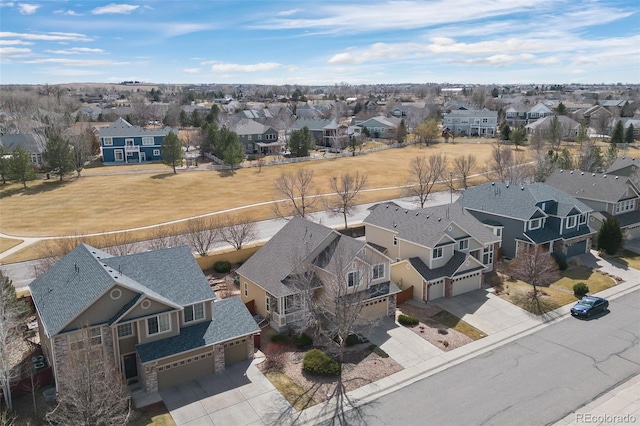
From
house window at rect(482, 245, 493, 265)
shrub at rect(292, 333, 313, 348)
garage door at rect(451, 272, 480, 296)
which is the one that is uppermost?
house window at rect(482, 245, 493, 265)

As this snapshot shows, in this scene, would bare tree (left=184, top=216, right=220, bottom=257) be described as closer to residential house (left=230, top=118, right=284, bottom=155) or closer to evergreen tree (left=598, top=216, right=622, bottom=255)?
evergreen tree (left=598, top=216, right=622, bottom=255)

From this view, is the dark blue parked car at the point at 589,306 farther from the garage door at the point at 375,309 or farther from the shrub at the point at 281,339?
the shrub at the point at 281,339

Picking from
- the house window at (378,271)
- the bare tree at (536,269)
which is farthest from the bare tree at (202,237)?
the bare tree at (536,269)

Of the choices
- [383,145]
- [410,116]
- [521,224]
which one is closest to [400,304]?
[521,224]

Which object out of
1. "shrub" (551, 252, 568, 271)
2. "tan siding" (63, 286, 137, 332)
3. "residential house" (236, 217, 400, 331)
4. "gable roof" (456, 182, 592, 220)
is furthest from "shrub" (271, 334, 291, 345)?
"shrub" (551, 252, 568, 271)

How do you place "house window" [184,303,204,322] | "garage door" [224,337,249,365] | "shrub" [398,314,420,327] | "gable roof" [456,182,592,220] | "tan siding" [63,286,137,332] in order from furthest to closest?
1. "gable roof" [456,182,592,220]
2. "shrub" [398,314,420,327]
3. "garage door" [224,337,249,365]
4. "house window" [184,303,204,322]
5. "tan siding" [63,286,137,332]

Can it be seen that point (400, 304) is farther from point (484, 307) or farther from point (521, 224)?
point (521, 224)
